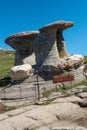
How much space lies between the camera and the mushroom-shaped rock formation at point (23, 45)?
26.7 m

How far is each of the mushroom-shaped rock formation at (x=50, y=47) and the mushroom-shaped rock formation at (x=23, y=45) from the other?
3215 mm

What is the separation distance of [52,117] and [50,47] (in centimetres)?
1087

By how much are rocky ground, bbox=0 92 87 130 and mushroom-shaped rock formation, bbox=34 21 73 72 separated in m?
7.71

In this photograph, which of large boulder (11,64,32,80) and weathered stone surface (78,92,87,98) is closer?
weathered stone surface (78,92,87,98)

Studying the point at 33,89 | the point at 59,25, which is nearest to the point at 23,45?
the point at 59,25

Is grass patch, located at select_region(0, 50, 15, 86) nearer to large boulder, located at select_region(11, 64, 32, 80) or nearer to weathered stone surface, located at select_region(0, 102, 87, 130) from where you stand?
large boulder, located at select_region(11, 64, 32, 80)

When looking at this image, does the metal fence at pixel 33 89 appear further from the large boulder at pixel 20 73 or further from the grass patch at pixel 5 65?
the grass patch at pixel 5 65

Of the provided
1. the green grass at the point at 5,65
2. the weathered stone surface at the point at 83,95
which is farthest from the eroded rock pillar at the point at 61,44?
the weathered stone surface at the point at 83,95

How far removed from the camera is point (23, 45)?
27625 mm

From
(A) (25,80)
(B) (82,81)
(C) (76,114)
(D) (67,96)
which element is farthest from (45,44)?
(C) (76,114)

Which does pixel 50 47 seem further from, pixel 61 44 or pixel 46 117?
pixel 46 117

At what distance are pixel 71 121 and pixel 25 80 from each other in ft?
31.3

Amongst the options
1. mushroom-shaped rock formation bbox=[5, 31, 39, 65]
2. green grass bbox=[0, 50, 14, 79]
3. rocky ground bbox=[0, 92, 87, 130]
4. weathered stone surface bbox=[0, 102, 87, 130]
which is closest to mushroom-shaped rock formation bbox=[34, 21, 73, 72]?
mushroom-shaped rock formation bbox=[5, 31, 39, 65]

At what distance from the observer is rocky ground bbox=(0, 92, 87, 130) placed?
11383 millimetres
